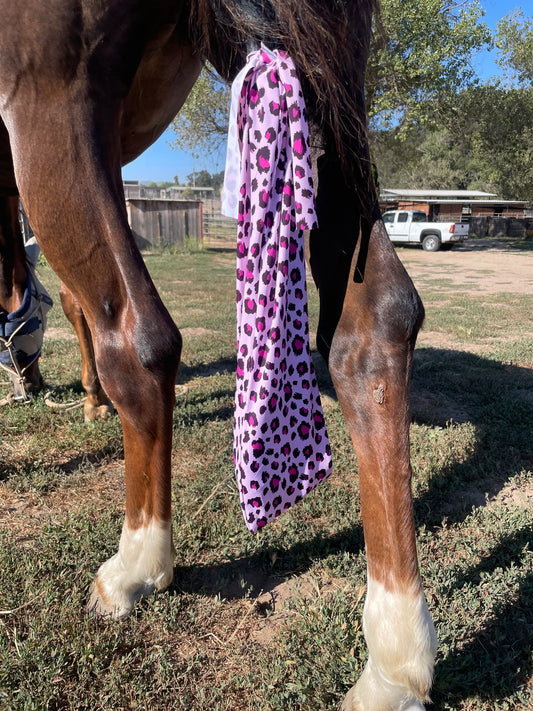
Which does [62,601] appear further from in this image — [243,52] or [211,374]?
[211,374]

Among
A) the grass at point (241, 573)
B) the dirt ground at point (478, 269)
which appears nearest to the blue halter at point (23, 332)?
the grass at point (241, 573)

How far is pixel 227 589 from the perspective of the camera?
71.6 inches

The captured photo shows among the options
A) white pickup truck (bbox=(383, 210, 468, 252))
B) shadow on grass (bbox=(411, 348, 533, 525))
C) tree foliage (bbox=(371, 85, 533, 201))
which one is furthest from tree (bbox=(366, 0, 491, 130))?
shadow on grass (bbox=(411, 348, 533, 525))

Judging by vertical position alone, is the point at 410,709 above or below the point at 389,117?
below

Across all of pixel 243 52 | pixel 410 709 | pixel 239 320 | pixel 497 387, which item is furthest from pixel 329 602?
pixel 497 387

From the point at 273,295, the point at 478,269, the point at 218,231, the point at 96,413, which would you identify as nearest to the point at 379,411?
the point at 273,295

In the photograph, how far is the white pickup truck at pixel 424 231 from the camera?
76.3 feet

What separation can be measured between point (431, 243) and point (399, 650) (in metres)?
24.5

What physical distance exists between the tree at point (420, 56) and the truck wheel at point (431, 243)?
247 inches

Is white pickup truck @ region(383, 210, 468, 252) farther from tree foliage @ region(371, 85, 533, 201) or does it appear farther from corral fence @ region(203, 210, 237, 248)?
corral fence @ region(203, 210, 237, 248)

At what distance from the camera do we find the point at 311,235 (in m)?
1.43

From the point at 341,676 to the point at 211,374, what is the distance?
3.16 meters

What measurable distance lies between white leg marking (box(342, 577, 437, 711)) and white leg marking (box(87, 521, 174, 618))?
690mm

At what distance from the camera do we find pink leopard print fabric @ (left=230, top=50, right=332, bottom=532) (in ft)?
4.04
